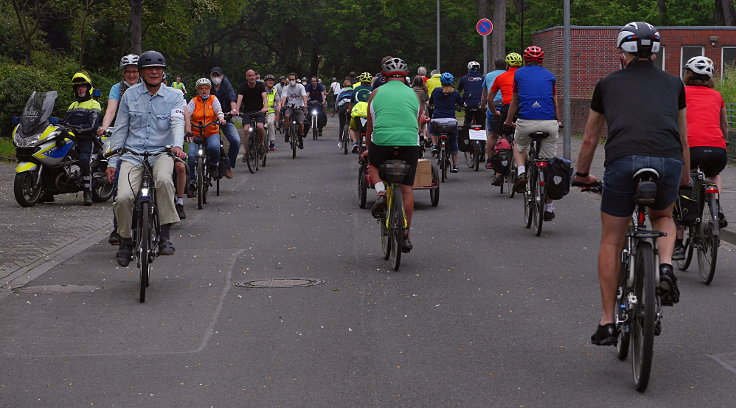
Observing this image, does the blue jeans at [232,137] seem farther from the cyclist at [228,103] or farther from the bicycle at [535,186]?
the bicycle at [535,186]

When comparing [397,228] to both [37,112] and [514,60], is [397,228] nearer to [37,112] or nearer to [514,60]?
[514,60]

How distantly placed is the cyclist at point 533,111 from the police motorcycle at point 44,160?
5.85 meters

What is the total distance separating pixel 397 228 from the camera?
10500 mm

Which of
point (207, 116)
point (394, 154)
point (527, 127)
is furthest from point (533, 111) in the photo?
point (207, 116)

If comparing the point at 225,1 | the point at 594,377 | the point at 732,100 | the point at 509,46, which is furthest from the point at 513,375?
the point at 509,46

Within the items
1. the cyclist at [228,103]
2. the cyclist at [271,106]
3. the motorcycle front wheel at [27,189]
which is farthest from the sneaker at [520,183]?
the cyclist at [271,106]

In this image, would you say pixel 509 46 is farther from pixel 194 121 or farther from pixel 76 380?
pixel 76 380

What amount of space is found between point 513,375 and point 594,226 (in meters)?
7.46

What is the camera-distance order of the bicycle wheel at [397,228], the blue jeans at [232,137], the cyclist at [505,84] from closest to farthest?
the bicycle wheel at [397,228]
the cyclist at [505,84]
the blue jeans at [232,137]

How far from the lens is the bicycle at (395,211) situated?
1040 cm

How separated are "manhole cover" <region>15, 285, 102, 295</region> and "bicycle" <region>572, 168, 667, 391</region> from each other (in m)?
4.65

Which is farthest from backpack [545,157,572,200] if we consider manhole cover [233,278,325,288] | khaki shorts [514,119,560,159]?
manhole cover [233,278,325,288]

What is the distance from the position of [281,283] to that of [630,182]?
4101 mm

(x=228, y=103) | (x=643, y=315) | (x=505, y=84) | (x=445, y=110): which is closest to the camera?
(x=643, y=315)
